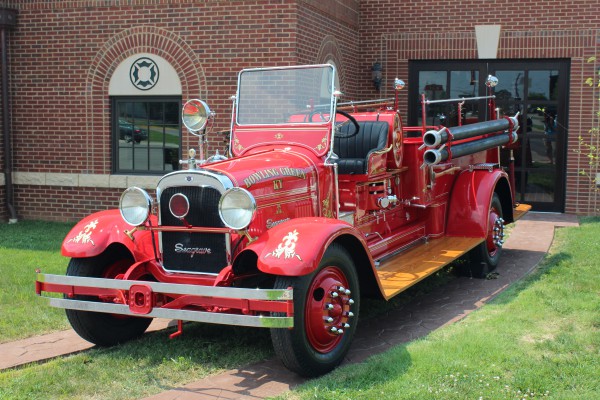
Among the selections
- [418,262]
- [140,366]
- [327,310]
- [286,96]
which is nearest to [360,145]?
[286,96]

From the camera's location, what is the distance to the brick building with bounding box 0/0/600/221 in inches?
428

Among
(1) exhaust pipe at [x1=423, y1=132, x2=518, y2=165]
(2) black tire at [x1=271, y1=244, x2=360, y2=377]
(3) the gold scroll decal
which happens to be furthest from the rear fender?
(2) black tire at [x1=271, y1=244, x2=360, y2=377]

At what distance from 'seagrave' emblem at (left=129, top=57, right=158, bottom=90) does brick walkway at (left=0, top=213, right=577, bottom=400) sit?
564 cm

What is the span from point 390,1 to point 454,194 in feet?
20.7

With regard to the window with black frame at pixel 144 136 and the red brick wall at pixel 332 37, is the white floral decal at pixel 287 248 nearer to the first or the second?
the red brick wall at pixel 332 37

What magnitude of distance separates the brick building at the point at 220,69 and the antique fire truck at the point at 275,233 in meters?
3.72

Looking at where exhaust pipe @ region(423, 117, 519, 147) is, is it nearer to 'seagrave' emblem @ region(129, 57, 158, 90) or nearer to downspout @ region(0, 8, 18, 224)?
'seagrave' emblem @ region(129, 57, 158, 90)

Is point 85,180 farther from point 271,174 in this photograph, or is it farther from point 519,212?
point 271,174

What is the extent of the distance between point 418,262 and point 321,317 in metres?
2.08

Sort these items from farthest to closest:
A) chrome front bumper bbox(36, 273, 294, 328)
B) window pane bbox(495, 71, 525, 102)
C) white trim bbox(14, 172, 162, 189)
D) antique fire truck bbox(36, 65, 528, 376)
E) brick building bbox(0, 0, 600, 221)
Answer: window pane bbox(495, 71, 525, 102) < white trim bbox(14, 172, 162, 189) < brick building bbox(0, 0, 600, 221) < antique fire truck bbox(36, 65, 528, 376) < chrome front bumper bbox(36, 273, 294, 328)

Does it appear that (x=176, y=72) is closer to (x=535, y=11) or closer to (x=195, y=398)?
(x=535, y=11)

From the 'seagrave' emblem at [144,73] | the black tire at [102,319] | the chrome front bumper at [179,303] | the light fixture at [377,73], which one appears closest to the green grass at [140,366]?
the black tire at [102,319]

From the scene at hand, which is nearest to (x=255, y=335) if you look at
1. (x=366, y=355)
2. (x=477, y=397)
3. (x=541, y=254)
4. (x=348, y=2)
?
(x=366, y=355)

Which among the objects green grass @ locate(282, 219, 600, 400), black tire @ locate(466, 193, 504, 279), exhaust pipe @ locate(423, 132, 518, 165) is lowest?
green grass @ locate(282, 219, 600, 400)
